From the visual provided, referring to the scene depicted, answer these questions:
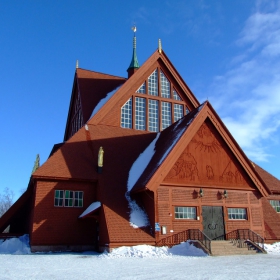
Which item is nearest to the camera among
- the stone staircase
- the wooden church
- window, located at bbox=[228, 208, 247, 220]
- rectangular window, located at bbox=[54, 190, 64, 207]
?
the stone staircase

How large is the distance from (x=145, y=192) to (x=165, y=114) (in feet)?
33.1

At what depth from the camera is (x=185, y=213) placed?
19.4 m

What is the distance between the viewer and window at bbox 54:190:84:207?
792 inches

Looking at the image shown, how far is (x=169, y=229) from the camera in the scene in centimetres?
1853

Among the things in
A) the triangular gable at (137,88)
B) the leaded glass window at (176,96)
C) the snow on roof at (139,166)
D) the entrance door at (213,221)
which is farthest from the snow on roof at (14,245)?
the leaded glass window at (176,96)

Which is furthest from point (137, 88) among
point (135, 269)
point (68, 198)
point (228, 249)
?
point (135, 269)

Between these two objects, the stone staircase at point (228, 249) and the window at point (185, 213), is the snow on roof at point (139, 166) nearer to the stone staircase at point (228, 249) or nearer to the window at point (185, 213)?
the window at point (185, 213)

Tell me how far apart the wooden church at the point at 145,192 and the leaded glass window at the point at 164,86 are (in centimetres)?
574

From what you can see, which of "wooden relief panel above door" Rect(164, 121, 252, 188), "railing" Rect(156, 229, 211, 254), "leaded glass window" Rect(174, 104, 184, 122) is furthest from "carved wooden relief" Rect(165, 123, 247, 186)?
"leaded glass window" Rect(174, 104, 184, 122)

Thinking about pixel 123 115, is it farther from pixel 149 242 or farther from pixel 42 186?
Answer: pixel 149 242

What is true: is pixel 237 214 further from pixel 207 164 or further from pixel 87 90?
pixel 87 90

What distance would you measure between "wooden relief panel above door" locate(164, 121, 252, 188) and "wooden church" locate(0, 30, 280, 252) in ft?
0.19

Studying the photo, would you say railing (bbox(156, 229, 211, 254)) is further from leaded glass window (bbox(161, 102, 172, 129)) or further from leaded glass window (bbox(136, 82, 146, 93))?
leaded glass window (bbox(136, 82, 146, 93))

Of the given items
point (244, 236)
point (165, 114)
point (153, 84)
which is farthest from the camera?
point (153, 84)
